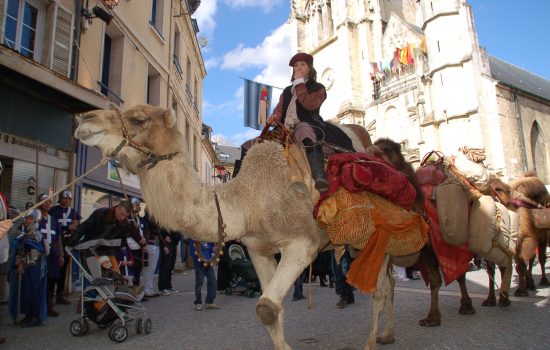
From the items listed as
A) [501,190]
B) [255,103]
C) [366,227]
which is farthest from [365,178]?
[255,103]

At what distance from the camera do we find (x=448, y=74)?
28.3 m

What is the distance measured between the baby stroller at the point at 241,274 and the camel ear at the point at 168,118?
6058 mm

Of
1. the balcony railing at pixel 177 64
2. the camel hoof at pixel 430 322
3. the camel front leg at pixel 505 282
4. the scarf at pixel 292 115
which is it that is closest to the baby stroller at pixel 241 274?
the camel hoof at pixel 430 322

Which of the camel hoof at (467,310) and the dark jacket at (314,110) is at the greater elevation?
the dark jacket at (314,110)

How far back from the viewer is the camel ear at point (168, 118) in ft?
10.5

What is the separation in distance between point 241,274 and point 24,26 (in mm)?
7294

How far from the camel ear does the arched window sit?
35.4 metres

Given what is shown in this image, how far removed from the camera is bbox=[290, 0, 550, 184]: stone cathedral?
27.2 meters

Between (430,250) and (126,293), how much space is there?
437cm

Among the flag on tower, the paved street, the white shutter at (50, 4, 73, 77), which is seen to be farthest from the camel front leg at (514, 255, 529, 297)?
the flag on tower

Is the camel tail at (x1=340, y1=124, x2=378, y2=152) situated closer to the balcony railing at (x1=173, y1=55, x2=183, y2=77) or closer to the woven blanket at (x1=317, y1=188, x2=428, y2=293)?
the woven blanket at (x1=317, y1=188, x2=428, y2=293)

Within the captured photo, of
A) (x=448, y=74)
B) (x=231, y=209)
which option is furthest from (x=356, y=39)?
(x=231, y=209)

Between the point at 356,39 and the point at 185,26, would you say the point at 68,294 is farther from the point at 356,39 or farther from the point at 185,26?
the point at 356,39

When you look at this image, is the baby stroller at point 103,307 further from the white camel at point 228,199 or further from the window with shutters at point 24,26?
the window with shutters at point 24,26
